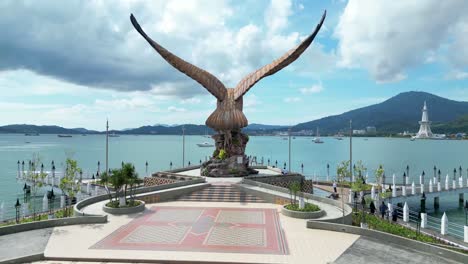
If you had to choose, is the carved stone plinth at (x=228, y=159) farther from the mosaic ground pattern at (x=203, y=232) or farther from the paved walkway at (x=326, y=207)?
the mosaic ground pattern at (x=203, y=232)

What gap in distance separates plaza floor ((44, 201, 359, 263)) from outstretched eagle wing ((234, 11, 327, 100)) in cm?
1583

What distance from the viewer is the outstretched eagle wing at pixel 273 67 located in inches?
1232

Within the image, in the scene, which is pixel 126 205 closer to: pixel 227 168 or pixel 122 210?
pixel 122 210

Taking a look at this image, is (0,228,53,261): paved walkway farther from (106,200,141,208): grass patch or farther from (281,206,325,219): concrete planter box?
(281,206,325,219): concrete planter box

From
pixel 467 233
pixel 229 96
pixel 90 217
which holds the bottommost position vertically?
pixel 467 233

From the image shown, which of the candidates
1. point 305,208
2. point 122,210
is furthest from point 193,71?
point 305,208

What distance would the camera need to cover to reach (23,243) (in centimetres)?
1483

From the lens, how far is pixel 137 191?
25125 mm

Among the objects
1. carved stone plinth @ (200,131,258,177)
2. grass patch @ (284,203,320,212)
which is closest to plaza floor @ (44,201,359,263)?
grass patch @ (284,203,320,212)

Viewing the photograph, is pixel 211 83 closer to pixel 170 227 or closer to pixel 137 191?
pixel 137 191

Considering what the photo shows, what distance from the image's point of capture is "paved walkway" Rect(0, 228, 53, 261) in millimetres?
13531

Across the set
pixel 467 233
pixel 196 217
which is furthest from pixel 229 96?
pixel 467 233

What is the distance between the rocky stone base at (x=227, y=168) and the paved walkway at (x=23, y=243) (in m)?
18.1

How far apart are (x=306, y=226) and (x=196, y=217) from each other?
19.4 feet
